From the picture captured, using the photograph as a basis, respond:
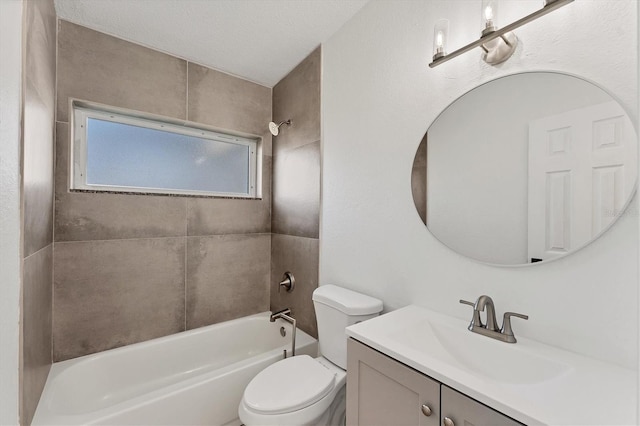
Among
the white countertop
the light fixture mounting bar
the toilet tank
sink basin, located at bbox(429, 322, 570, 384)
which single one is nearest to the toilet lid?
the toilet tank

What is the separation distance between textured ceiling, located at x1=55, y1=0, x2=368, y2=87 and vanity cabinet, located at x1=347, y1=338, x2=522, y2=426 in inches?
74.1

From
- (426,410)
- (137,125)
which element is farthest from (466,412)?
(137,125)

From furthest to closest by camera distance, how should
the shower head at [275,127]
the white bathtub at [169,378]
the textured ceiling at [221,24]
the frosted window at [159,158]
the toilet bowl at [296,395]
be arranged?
the shower head at [275,127], the frosted window at [159,158], the textured ceiling at [221,24], the white bathtub at [169,378], the toilet bowl at [296,395]

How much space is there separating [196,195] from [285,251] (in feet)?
2.87

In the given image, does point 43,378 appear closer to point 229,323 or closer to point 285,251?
point 229,323

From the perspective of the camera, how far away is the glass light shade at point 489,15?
0.99 meters

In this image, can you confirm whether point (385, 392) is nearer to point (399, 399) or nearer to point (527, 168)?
point (399, 399)

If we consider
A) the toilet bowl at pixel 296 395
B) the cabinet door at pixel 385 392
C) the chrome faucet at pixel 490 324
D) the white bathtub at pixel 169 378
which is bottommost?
the white bathtub at pixel 169 378

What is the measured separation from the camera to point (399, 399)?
0.90 m

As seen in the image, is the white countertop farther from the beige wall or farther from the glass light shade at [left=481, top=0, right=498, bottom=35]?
the beige wall

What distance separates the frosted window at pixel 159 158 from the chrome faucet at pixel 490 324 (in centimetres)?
207

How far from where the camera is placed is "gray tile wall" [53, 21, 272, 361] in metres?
1.74

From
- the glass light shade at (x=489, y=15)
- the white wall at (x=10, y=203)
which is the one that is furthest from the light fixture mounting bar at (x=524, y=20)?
the white wall at (x=10, y=203)

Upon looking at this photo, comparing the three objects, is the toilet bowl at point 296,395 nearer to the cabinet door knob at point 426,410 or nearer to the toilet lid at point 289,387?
the toilet lid at point 289,387
